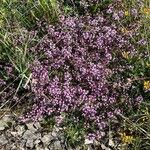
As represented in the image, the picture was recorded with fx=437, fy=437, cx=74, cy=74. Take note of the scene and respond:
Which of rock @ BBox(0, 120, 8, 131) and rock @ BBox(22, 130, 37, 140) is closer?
rock @ BBox(22, 130, 37, 140)

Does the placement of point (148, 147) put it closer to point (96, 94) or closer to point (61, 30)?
point (96, 94)

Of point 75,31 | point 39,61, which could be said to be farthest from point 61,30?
point 39,61

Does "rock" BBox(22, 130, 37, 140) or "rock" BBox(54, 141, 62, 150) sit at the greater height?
"rock" BBox(22, 130, 37, 140)

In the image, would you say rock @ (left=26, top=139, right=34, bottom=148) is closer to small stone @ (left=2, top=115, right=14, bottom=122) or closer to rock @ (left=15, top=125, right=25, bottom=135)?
rock @ (left=15, top=125, right=25, bottom=135)

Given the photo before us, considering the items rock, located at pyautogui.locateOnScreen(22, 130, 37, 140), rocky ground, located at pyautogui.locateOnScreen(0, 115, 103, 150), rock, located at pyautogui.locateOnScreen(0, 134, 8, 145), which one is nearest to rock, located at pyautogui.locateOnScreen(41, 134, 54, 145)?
rocky ground, located at pyautogui.locateOnScreen(0, 115, 103, 150)

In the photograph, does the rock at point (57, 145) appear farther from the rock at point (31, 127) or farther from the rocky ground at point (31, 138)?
the rock at point (31, 127)

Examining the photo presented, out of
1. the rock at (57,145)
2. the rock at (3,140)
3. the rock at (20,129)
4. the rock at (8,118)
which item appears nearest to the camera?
the rock at (57,145)

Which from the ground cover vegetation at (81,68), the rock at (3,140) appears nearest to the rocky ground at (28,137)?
the rock at (3,140)
